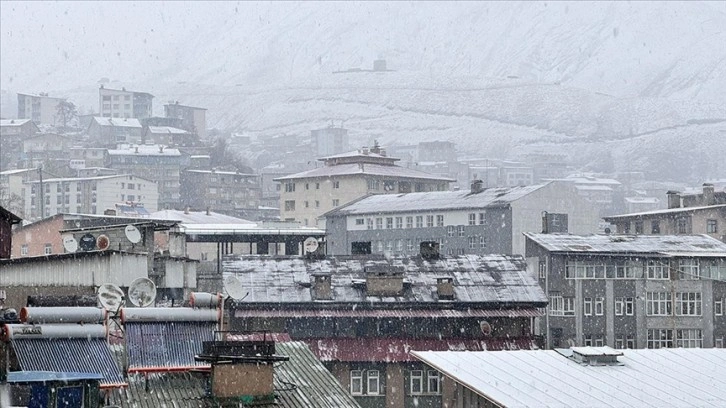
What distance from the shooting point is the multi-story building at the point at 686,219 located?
8894 cm

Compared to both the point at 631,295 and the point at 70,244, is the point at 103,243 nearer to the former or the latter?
the point at 70,244

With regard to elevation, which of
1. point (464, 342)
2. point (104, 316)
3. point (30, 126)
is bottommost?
point (464, 342)

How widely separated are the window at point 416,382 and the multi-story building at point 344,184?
71865 mm

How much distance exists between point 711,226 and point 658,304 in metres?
26.6

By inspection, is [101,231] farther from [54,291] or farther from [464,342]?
[464,342]

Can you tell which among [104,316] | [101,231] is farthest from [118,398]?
[101,231]

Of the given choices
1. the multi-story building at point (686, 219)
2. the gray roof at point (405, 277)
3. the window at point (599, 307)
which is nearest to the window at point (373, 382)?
the gray roof at point (405, 277)

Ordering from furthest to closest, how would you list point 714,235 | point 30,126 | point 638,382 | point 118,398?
point 30,126, point 714,235, point 638,382, point 118,398

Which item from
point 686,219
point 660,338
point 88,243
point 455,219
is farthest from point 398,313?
point 455,219

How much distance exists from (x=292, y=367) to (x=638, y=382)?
9119 millimetres

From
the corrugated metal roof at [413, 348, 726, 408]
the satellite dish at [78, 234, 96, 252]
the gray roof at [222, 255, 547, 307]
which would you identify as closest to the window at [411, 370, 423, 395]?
the gray roof at [222, 255, 547, 307]

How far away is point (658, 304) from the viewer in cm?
6462

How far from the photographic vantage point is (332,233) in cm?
10625

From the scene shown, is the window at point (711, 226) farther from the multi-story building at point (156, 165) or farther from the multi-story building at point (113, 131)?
the multi-story building at point (113, 131)
